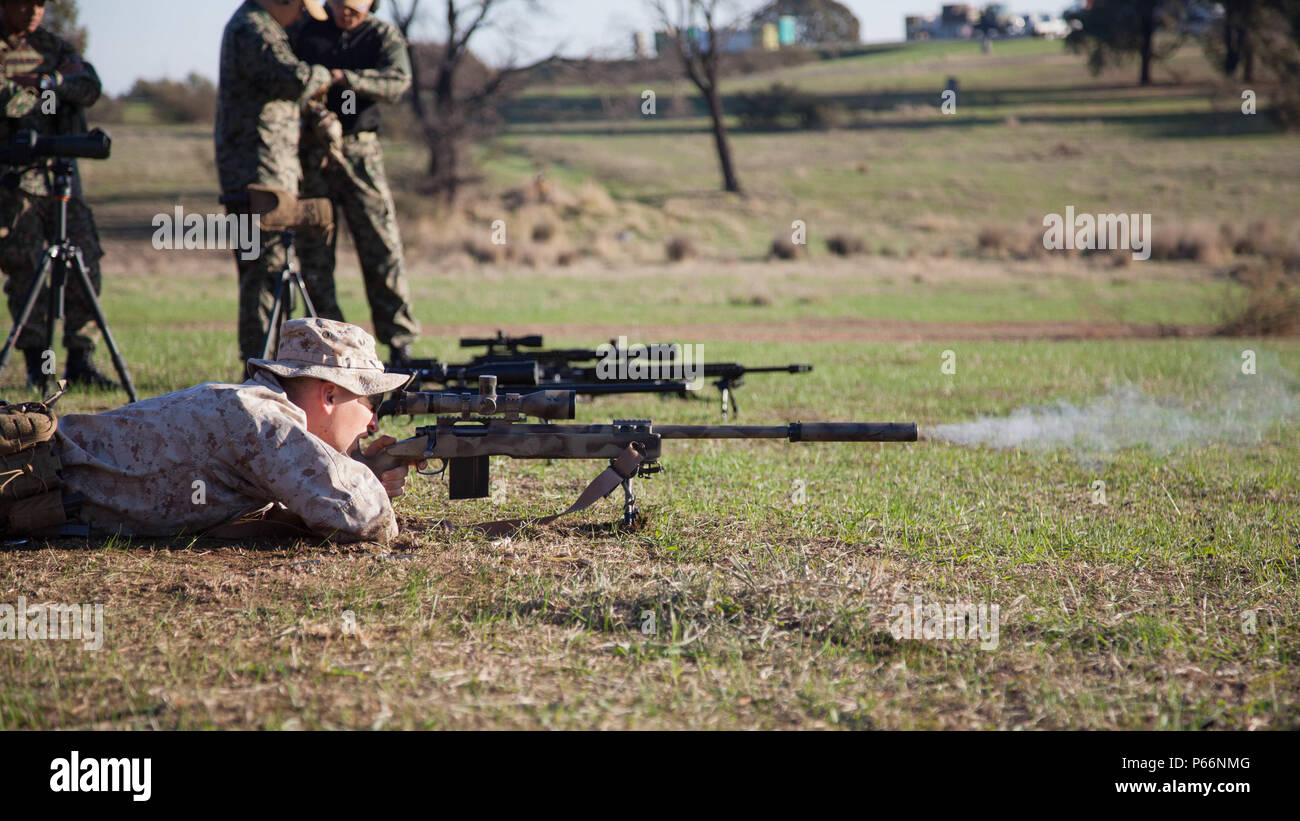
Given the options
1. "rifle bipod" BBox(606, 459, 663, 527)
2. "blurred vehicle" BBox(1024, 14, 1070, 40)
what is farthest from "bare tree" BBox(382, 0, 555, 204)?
"blurred vehicle" BBox(1024, 14, 1070, 40)

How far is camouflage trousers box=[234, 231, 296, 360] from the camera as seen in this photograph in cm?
849

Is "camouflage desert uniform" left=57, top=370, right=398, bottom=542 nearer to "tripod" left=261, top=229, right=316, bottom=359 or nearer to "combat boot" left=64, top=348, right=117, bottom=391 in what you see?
"tripod" left=261, top=229, right=316, bottom=359

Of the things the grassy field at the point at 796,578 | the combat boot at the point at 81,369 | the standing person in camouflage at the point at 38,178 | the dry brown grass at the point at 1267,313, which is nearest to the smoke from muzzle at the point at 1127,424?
the grassy field at the point at 796,578

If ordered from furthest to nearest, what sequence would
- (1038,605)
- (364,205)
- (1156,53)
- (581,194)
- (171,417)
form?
(1156,53)
(581,194)
(364,205)
(171,417)
(1038,605)

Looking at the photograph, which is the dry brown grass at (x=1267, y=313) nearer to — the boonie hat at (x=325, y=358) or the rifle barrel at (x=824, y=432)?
the rifle barrel at (x=824, y=432)

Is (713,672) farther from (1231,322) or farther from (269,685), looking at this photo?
(1231,322)

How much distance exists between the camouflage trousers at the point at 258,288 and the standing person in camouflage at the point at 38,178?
1.26m

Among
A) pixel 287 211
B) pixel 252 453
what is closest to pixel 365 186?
pixel 287 211

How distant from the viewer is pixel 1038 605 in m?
4.33

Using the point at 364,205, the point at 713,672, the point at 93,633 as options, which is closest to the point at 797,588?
the point at 713,672

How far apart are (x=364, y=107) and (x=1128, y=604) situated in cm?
743

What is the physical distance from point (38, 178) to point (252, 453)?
5.83 m

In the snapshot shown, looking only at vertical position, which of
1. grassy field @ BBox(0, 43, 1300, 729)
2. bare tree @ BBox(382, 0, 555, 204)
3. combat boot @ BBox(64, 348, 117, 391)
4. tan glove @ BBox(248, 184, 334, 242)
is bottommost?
grassy field @ BBox(0, 43, 1300, 729)

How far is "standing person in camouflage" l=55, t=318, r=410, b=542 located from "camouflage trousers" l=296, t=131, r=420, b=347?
4.45m
